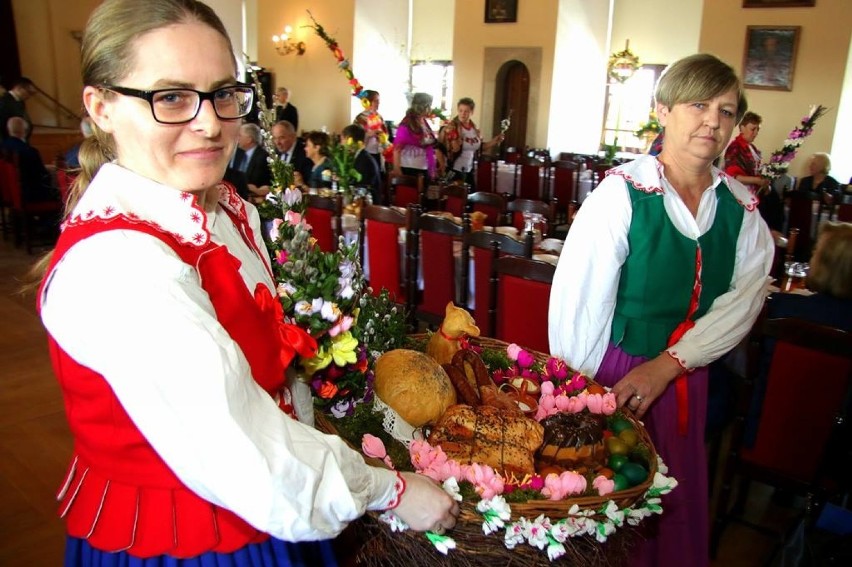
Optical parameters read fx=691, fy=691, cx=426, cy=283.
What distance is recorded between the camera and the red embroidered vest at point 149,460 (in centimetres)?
91

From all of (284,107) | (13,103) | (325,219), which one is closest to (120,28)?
(325,219)

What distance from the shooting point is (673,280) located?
1755mm

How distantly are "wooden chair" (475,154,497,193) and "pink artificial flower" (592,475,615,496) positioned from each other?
715 centimetres

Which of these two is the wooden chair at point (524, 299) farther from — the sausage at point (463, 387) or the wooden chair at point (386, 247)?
the sausage at point (463, 387)

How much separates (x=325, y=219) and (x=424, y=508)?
11.7 ft

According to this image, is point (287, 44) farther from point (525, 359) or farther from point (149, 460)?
point (149, 460)

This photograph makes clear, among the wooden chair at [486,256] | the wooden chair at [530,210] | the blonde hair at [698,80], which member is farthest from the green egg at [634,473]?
the wooden chair at [530,210]

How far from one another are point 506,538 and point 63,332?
67cm

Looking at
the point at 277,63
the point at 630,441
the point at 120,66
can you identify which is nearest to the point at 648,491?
the point at 630,441

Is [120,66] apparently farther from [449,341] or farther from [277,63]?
[277,63]

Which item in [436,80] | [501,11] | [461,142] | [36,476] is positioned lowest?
[36,476]

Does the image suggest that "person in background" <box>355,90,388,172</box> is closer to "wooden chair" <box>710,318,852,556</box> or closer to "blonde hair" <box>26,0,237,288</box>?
"wooden chair" <box>710,318,852,556</box>

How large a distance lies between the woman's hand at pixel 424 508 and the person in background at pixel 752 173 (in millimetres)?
5522

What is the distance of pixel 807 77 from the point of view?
8.53m
